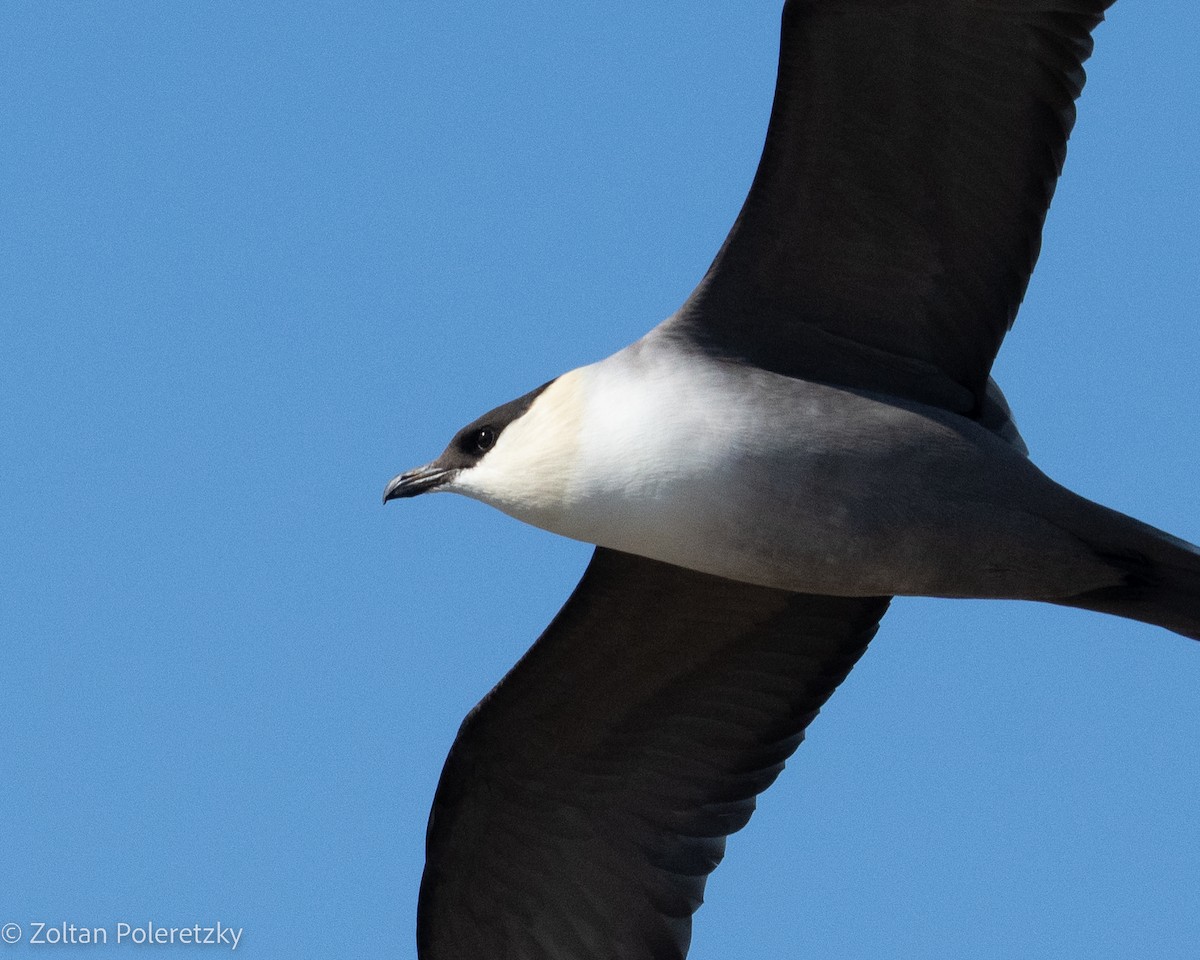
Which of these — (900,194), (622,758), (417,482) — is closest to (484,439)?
(417,482)

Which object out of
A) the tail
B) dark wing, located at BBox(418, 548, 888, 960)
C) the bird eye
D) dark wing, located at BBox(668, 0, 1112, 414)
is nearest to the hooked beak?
the bird eye

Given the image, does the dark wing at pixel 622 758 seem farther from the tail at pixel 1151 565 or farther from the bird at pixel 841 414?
the tail at pixel 1151 565

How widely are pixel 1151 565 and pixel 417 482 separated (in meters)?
3.03

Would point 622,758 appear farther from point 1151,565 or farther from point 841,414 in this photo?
point 1151,565

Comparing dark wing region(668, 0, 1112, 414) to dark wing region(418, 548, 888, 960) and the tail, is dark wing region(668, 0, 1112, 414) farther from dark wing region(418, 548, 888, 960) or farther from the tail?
dark wing region(418, 548, 888, 960)

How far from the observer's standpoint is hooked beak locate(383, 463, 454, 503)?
817cm

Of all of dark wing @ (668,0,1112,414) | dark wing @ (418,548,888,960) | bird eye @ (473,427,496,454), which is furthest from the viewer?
dark wing @ (418,548,888,960)

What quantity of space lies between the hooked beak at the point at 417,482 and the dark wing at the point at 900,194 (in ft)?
3.97

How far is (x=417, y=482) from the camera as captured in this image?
26.9ft

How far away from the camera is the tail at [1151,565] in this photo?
24.5 feet

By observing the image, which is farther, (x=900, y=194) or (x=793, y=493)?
(x=900, y=194)

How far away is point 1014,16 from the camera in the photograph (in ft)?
24.5

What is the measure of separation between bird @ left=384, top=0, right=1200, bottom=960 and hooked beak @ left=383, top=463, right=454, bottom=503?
16 millimetres

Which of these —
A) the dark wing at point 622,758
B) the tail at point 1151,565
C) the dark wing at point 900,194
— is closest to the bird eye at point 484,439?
the dark wing at point 622,758
